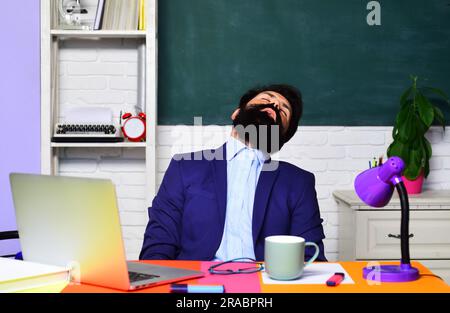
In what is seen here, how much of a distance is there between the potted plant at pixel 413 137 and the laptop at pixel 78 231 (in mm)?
1852

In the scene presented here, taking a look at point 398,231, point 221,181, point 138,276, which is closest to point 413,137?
point 398,231

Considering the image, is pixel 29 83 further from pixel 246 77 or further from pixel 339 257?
pixel 339 257

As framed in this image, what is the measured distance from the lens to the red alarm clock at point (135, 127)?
123 inches

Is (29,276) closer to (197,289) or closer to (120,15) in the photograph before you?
(197,289)

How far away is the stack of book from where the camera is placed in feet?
10.3

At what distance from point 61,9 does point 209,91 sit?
86 centimetres

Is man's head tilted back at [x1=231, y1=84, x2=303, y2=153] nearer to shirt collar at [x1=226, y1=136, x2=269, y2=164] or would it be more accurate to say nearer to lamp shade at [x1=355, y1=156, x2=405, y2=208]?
shirt collar at [x1=226, y1=136, x2=269, y2=164]

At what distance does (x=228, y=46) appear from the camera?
334 centimetres

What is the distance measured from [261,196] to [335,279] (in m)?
0.73

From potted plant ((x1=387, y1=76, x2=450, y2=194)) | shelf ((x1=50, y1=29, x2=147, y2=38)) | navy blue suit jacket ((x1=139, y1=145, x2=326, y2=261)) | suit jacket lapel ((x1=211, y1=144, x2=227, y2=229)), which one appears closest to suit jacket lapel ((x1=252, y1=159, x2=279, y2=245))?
navy blue suit jacket ((x1=139, y1=145, x2=326, y2=261))

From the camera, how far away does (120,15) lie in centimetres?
315

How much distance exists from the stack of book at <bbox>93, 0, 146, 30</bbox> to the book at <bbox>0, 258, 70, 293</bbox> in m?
1.88

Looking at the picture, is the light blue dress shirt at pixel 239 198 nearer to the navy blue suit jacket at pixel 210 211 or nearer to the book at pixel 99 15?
the navy blue suit jacket at pixel 210 211
